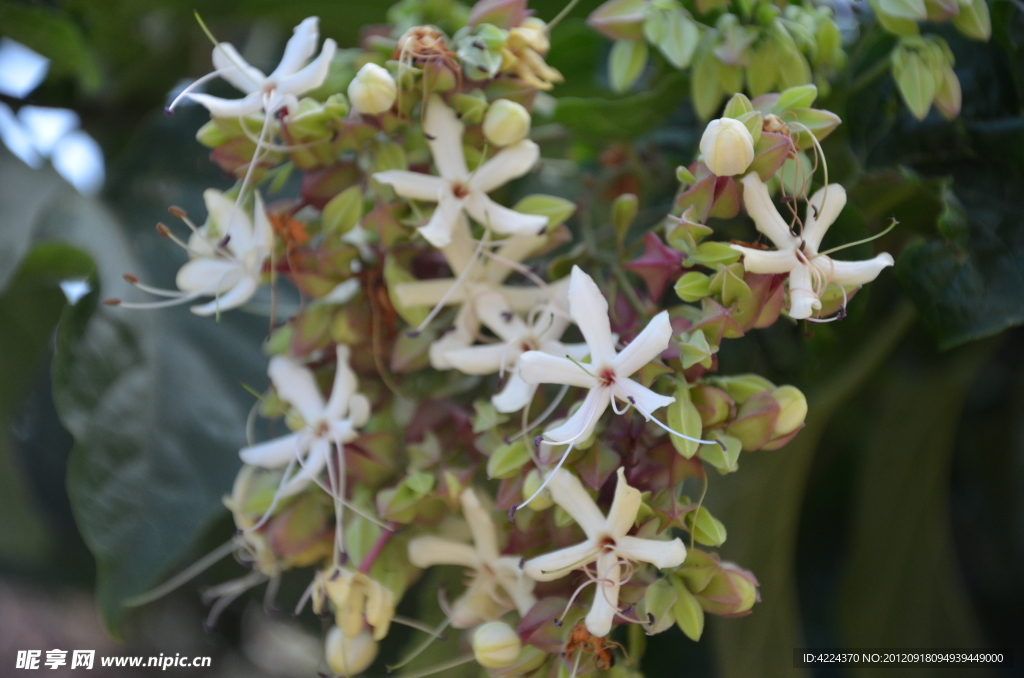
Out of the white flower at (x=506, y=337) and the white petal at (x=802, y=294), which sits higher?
the white petal at (x=802, y=294)

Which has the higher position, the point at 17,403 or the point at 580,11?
the point at 580,11

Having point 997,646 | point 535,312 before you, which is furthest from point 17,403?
point 997,646

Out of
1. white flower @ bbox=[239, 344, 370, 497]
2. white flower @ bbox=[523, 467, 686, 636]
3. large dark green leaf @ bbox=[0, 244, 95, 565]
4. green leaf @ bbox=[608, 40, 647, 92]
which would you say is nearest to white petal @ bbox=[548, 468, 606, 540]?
white flower @ bbox=[523, 467, 686, 636]

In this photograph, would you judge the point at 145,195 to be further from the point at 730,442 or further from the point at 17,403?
the point at 730,442

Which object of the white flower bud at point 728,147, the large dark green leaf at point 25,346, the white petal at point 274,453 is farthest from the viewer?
the large dark green leaf at point 25,346

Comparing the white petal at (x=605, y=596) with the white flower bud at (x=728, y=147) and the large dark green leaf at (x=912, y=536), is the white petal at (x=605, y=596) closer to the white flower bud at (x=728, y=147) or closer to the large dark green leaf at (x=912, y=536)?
the white flower bud at (x=728, y=147)

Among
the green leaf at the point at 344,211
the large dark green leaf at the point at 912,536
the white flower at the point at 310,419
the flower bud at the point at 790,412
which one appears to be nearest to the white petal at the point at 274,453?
the white flower at the point at 310,419
